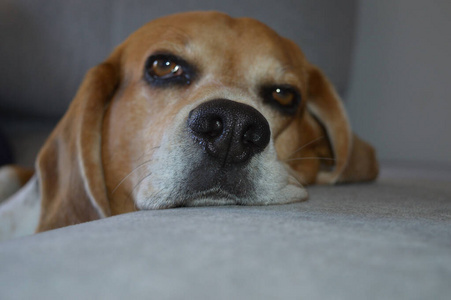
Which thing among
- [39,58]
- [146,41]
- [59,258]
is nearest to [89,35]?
[39,58]

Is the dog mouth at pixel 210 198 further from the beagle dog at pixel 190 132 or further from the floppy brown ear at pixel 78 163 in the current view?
the floppy brown ear at pixel 78 163

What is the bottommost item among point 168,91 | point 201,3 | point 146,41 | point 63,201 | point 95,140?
point 63,201

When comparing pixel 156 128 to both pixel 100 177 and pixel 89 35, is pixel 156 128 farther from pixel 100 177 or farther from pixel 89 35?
pixel 89 35

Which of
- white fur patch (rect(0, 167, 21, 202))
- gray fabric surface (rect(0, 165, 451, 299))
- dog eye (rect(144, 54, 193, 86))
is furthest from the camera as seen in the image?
white fur patch (rect(0, 167, 21, 202))

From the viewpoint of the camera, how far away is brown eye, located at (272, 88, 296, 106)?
1.89m

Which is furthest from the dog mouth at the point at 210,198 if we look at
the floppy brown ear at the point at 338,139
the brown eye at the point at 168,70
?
the floppy brown ear at the point at 338,139

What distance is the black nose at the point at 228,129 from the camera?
3.81 ft

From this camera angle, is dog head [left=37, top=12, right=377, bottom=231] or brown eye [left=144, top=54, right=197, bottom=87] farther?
brown eye [left=144, top=54, right=197, bottom=87]

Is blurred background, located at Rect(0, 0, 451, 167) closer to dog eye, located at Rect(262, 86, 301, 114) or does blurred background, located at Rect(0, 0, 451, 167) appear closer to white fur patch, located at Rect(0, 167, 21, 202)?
white fur patch, located at Rect(0, 167, 21, 202)

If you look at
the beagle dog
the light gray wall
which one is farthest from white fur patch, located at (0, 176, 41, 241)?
the light gray wall

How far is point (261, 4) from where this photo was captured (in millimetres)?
3404

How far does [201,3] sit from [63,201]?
7.52 ft

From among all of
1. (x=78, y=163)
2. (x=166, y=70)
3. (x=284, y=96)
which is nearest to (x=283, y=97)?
(x=284, y=96)

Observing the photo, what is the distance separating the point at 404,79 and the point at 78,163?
4071mm
